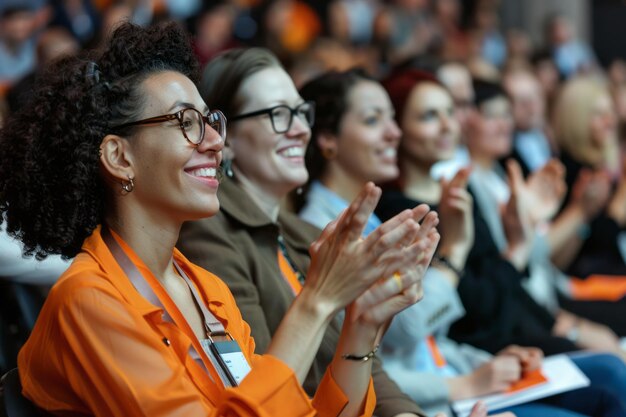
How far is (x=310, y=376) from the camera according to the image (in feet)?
7.47

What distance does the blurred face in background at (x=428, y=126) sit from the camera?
3482mm

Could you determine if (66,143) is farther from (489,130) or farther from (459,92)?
(459,92)

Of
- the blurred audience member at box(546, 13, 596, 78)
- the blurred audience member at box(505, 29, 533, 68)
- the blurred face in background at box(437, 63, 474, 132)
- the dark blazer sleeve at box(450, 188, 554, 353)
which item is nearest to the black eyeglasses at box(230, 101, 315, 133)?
the dark blazer sleeve at box(450, 188, 554, 353)

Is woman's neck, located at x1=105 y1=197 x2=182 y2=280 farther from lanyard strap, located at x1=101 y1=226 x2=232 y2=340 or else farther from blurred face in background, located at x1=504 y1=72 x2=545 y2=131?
blurred face in background, located at x1=504 y1=72 x2=545 y2=131

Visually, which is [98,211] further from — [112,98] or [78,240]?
[112,98]

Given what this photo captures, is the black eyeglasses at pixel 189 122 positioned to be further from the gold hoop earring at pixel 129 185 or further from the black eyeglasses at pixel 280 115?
the black eyeglasses at pixel 280 115

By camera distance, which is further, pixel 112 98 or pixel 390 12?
pixel 390 12

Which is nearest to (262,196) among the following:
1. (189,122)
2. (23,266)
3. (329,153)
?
(329,153)

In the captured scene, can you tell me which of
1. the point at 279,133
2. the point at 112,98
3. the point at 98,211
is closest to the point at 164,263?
the point at 98,211

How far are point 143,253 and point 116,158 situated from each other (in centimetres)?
18

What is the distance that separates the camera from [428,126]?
3.50m

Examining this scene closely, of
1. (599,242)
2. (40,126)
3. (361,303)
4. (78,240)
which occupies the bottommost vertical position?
(599,242)

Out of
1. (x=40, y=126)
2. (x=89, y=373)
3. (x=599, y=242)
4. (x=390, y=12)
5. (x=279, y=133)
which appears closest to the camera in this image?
(x=89, y=373)

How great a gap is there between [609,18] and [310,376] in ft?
33.4
